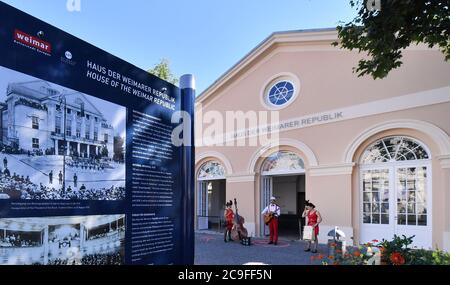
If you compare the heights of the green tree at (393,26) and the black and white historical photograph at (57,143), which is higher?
the green tree at (393,26)

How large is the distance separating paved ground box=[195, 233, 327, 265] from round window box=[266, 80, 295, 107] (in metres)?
5.41

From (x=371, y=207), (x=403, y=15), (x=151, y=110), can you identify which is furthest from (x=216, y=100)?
(x=151, y=110)

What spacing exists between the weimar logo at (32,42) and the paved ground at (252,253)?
7.14m

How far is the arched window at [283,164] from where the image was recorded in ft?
42.2

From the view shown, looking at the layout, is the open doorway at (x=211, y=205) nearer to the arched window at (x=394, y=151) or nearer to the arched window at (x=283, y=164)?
the arched window at (x=283, y=164)

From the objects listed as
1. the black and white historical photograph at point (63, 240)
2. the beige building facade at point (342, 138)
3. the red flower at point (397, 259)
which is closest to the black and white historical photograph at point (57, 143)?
the black and white historical photograph at point (63, 240)

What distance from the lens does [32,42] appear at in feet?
7.75

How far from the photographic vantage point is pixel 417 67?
1034cm

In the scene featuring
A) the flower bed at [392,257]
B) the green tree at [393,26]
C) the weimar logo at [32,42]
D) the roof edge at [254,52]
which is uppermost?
the roof edge at [254,52]

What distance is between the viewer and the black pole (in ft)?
12.1

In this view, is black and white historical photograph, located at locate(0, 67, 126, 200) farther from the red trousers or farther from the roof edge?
the roof edge

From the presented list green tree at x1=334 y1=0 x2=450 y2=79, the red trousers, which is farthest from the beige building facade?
green tree at x1=334 y1=0 x2=450 y2=79
